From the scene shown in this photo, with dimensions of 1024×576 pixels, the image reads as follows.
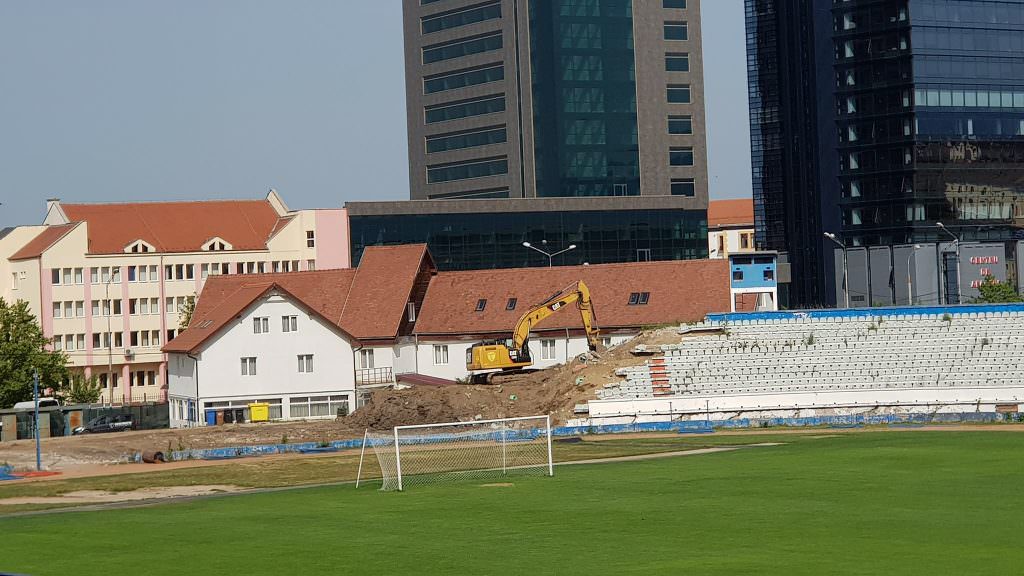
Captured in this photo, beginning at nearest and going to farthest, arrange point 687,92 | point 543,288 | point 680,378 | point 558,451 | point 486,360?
1. point 558,451
2. point 680,378
3. point 486,360
4. point 543,288
5. point 687,92

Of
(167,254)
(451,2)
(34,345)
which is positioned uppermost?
(451,2)

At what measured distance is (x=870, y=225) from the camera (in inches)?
6043

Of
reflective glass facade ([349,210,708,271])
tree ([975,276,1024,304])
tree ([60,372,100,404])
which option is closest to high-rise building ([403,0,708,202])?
reflective glass facade ([349,210,708,271])

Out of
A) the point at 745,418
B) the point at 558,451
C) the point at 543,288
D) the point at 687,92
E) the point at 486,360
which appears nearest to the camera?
the point at 558,451

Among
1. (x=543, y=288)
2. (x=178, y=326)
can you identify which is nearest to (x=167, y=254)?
(x=178, y=326)

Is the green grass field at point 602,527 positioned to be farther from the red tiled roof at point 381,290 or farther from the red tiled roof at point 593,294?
the red tiled roof at point 381,290

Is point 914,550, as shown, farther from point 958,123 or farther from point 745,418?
point 958,123

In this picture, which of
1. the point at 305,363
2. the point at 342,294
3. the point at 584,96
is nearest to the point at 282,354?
the point at 305,363

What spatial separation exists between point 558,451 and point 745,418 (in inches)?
655

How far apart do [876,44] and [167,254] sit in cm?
7835

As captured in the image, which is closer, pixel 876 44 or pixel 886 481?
pixel 886 481

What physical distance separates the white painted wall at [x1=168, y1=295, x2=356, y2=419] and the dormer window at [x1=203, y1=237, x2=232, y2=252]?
44.9m

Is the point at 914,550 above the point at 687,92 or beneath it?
beneath

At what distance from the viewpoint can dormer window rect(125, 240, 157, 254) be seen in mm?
137625
